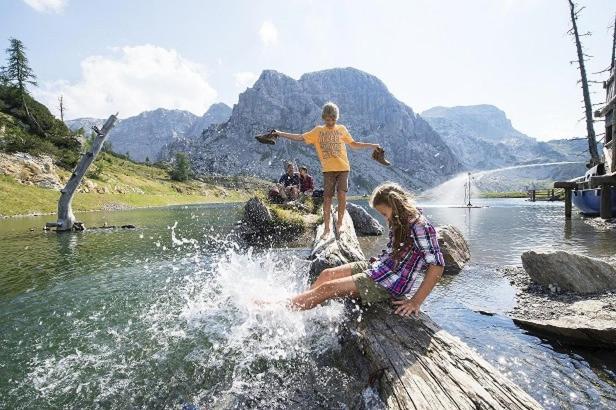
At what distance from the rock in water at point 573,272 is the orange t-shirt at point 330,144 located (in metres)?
6.20

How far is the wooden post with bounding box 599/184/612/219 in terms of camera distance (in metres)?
25.4

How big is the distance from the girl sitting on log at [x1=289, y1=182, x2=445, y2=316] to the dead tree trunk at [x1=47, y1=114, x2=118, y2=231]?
27541 millimetres

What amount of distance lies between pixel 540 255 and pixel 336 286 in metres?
7.54

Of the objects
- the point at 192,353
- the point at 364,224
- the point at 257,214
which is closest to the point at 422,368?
the point at 192,353

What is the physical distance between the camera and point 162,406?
5113 mm

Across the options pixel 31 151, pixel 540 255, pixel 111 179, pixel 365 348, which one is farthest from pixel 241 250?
pixel 111 179

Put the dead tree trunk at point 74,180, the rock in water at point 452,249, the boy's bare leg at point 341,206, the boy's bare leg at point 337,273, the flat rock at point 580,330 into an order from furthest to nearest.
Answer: the dead tree trunk at point 74,180 → the rock in water at point 452,249 → the boy's bare leg at point 341,206 → the flat rock at point 580,330 → the boy's bare leg at point 337,273

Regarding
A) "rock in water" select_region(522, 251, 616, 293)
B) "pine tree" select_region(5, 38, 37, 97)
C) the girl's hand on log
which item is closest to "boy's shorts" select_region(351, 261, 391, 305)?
the girl's hand on log

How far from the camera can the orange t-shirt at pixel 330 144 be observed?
35.7 ft

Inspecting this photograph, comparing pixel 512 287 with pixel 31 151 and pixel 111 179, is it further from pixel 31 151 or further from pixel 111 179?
pixel 111 179

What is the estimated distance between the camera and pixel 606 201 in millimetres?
25562

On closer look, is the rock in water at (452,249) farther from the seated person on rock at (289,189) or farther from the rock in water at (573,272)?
the seated person on rock at (289,189)

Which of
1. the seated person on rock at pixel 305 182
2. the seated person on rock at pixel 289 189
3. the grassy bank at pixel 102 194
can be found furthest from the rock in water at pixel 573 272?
the grassy bank at pixel 102 194

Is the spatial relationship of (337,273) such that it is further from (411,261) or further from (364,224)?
(364,224)
